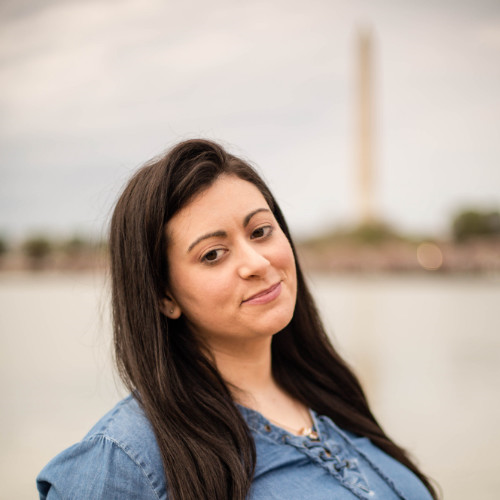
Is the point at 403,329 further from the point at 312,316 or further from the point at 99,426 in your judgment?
the point at 99,426

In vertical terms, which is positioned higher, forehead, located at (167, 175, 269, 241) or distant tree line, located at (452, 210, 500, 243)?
forehead, located at (167, 175, 269, 241)

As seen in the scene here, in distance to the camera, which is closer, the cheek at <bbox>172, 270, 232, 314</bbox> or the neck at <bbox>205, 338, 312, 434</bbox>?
the cheek at <bbox>172, 270, 232, 314</bbox>

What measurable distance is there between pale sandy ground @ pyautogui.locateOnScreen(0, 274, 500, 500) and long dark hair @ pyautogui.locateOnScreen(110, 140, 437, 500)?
28 cm

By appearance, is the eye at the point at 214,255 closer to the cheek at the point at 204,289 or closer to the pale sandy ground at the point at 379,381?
the cheek at the point at 204,289

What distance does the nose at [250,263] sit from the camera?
1330 mm

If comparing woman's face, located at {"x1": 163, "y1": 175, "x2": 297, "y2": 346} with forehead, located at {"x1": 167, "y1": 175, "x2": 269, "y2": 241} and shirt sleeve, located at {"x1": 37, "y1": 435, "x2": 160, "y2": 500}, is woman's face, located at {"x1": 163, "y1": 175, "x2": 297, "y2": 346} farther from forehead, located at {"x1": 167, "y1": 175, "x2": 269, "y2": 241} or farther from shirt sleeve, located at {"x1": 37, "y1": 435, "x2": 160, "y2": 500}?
shirt sleeve, located at {"x1": 37, "y1": 435, "x2": 160, "y2": 500}

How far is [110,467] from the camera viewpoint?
1.13 meters

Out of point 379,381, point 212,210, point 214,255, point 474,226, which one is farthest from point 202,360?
point 474,226

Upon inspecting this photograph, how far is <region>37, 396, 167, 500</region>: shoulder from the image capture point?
1110 millimetres

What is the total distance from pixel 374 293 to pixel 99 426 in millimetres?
13135

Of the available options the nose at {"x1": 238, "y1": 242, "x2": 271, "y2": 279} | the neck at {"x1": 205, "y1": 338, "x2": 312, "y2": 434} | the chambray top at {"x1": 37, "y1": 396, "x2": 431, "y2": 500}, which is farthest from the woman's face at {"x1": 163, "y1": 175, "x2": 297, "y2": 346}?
the chambray top at {"x1": 37, "y1": 396, "x2": 431, "y2": 500}

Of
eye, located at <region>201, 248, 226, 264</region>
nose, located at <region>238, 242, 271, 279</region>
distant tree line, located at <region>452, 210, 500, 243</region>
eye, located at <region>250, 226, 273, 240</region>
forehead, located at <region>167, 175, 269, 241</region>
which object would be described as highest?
forehead, located at <region>167, 175, 269, 241</region>

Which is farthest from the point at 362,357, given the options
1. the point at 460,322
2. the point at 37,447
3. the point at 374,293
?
the point at 374,293

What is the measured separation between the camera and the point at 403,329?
303 inches
